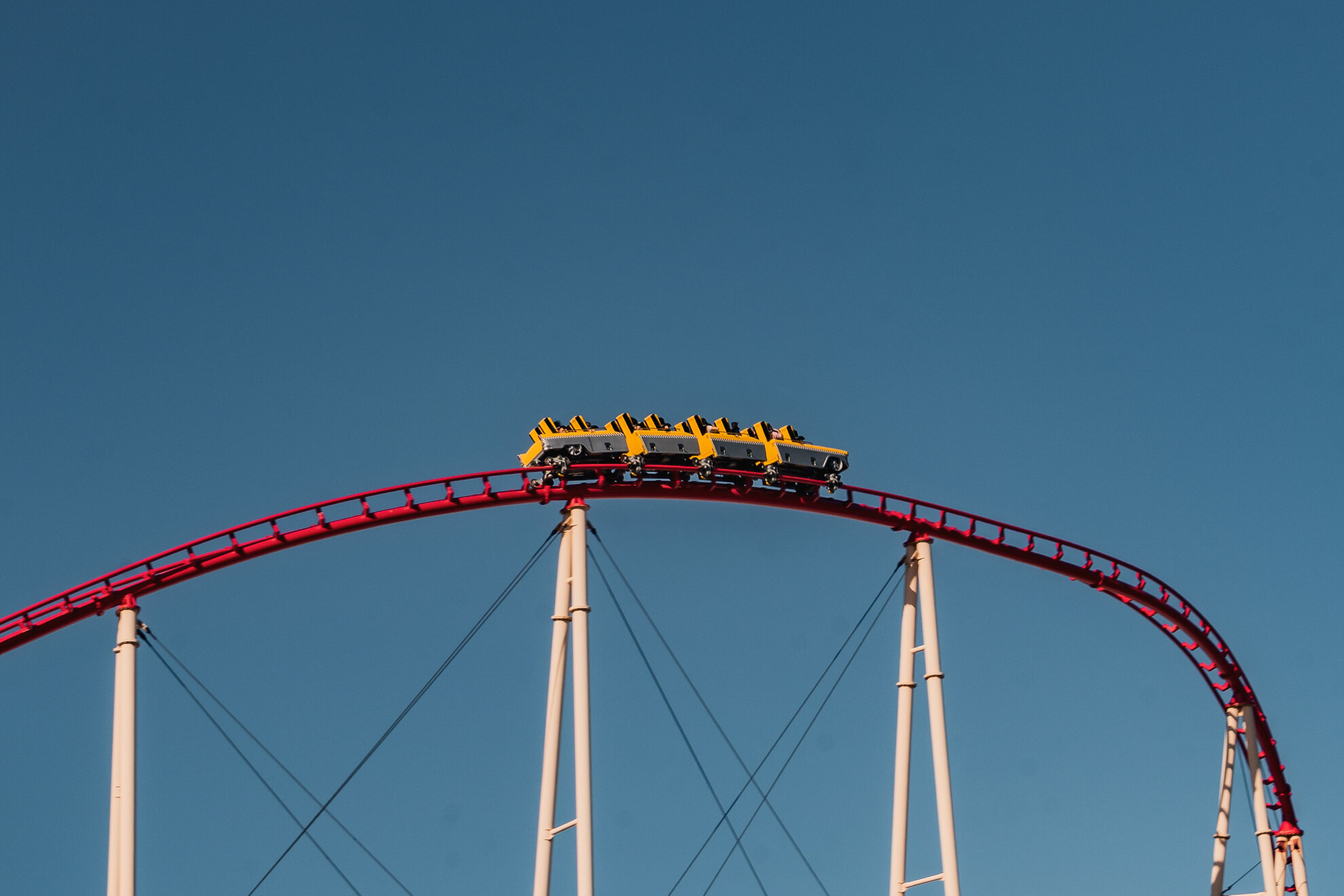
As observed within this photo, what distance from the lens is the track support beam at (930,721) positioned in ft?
102

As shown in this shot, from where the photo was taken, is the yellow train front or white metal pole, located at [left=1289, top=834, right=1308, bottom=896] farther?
white metal pole, located at [left=1289, top=834, right=1308, bottom=896]

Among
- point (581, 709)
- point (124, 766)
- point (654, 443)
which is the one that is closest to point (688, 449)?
point (654, 443)

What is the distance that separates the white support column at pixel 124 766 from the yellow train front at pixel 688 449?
725 centimetres

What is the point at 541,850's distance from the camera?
29.1 metres

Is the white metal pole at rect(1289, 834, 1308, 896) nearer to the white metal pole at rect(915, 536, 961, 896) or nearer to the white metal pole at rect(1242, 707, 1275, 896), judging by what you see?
the white metal pole at rect(1242, 707, 1275, 896)

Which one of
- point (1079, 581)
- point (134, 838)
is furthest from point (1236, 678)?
point (134, 838)

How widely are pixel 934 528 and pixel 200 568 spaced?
42.7ft

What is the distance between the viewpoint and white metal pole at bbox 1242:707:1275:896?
131ft

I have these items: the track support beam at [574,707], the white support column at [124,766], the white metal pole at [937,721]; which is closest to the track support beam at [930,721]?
the white metal pole at [937,721]

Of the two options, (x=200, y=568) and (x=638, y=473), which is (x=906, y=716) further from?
(x=200, y=568)

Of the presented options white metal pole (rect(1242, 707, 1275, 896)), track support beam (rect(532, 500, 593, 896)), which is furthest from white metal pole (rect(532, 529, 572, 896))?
white metal pole (rect(1242, 707, 1275, 896))

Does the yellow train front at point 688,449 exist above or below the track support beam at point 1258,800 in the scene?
above

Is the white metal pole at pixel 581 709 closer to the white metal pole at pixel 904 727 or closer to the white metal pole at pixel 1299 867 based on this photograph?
the white metal pole at pixel 904 727

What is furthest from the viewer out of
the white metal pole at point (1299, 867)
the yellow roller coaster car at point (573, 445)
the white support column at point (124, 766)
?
the white metal pole at point (1299, 867)
